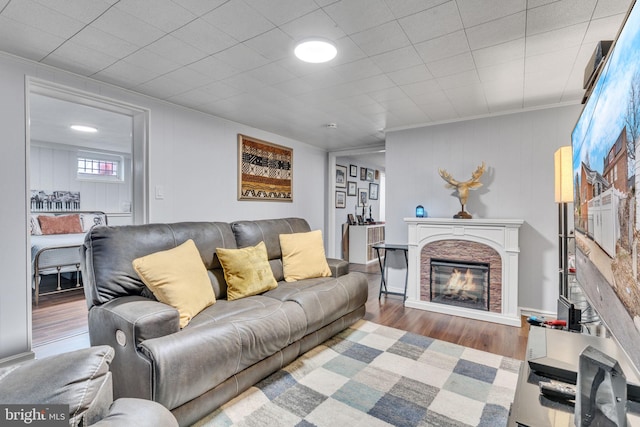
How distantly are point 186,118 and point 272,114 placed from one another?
0.90 meters

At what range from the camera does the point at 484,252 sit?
319 cm

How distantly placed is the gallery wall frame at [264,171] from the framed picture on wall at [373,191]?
3167 mm

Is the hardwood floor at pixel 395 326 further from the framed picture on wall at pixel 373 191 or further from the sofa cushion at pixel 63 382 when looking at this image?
the framed picture on wall at pixel 373 191

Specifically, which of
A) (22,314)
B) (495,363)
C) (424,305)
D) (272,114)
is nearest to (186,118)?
(272,114)

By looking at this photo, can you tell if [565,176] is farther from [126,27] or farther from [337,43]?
[126,27]

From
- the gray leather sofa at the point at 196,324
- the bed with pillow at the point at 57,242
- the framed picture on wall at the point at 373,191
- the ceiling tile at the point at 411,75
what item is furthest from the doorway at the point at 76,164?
the framed picture on wall at the point at 373,191

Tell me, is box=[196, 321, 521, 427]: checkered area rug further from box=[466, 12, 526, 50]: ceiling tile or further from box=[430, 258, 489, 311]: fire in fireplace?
box=[466, 12, 526, 50]: ceiling tile

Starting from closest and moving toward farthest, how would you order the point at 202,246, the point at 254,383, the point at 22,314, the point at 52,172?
the point at 254,383 → the point at 22,314 → the point at 202,246 → the point at 52,172

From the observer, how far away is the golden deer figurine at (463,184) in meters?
3.30

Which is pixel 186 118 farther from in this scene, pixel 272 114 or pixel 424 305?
pixel 424 305

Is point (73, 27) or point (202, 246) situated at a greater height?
point (73, 27)

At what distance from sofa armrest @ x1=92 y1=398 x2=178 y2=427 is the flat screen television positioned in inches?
42.7

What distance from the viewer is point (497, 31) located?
1.77m

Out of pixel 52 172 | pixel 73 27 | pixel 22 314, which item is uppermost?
pixel 73 27
